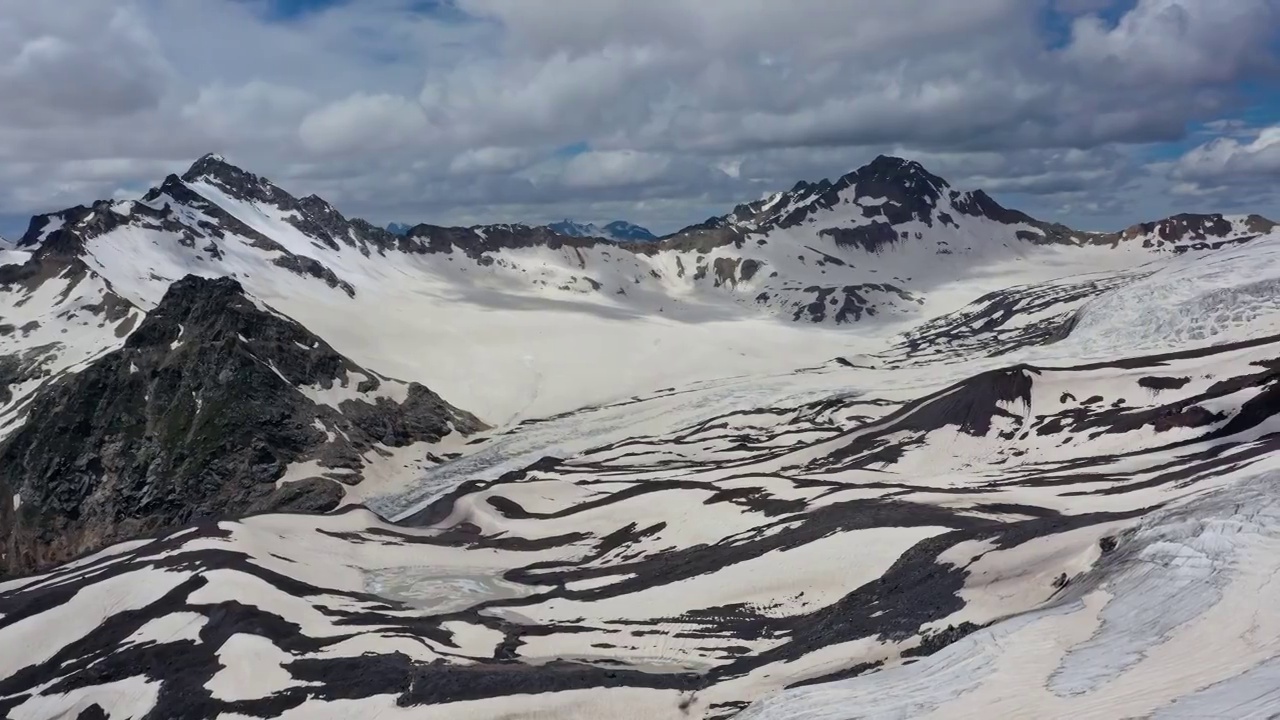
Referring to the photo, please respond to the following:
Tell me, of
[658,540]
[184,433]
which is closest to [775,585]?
[658,540]

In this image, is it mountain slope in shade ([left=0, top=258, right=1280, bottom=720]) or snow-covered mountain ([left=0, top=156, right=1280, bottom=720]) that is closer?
mountain slope in shade ([left=0, top=258, right=1280, bottom=720])

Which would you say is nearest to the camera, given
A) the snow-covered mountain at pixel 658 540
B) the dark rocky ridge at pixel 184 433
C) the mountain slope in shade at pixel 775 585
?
the mountain slope in shade at pixel 775 585

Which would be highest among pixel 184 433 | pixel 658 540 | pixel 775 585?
pixel 184 433

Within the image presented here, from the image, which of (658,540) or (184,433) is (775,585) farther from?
(184,433)

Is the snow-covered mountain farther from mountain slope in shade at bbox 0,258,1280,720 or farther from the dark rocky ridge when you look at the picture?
the dark rocky ridge

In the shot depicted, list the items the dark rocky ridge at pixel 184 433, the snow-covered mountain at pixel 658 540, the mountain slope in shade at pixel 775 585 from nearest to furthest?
the mountain slope in shade at pixel 775 585, the snow-covered mountain at pixel 658 540, the dark rocky ridge at pixel 184 433

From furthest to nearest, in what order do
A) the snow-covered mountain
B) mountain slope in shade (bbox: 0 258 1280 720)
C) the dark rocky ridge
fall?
the dark rocky ridge → the snow-covered mountain → mountain slope in shade (bbox: 0 258 1280 720)

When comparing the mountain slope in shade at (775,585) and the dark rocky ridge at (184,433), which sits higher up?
the dark rocky ridge at (184,433)

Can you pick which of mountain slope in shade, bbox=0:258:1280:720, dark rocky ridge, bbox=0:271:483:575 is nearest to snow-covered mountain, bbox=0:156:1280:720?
mountain slope in shade, bbox=0:258:1280:720

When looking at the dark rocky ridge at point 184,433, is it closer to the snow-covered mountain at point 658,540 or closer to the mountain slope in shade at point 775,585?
the snow-covered mountain at point 658,540

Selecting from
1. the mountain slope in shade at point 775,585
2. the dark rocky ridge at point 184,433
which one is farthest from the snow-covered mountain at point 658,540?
the dark rocky ridge at point 184,433
